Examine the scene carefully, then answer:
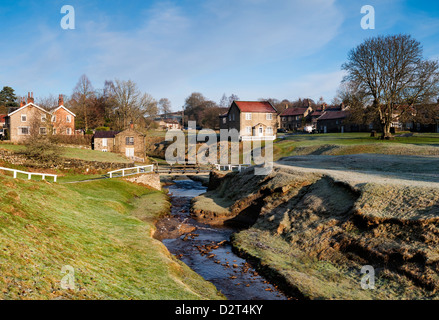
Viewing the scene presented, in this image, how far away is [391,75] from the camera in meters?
53.2

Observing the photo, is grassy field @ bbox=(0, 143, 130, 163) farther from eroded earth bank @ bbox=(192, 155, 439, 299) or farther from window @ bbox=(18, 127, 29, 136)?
eroded earth bank @ bbox=(192, 155, 439, 299)

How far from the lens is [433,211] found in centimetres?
1517

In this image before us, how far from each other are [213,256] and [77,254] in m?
7.84

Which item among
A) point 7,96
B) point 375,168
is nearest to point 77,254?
point 375,168

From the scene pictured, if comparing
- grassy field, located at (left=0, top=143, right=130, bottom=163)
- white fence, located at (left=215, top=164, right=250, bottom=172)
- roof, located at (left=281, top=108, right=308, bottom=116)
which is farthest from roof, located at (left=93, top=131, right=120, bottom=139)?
roof, located at (left=281, top=108, right=308, bottom=116)

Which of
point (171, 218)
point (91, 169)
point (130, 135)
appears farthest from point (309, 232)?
point (130, 135)

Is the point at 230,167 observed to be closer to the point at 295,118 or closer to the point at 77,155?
the point at 77,155

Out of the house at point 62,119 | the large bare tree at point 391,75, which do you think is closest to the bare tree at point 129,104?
the house at point 62,119

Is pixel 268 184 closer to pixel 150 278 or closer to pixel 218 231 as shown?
pixel 218 231

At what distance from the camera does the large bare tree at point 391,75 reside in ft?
170

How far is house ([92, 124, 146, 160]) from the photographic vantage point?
6944 cm

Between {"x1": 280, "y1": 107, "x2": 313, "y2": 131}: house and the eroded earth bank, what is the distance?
9830cm
